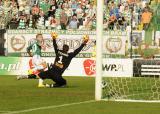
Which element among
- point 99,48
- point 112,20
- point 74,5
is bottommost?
point 99,48

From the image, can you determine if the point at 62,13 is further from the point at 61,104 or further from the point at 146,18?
the point at 61,104

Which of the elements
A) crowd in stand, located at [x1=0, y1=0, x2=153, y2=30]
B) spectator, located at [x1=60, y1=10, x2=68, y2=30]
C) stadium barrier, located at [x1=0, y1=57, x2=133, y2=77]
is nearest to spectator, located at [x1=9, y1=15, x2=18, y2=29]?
crowd in stand, located at [x1=0, y1=0, x2=153, y2=30]

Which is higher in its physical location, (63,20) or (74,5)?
(74,5)

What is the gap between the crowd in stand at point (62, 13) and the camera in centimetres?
2927

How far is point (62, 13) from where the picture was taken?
115 ft

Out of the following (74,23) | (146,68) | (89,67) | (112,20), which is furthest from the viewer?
(74,23)

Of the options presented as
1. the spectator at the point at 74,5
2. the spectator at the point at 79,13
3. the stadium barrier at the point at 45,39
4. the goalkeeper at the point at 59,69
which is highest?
the spectator at the point at 74,5

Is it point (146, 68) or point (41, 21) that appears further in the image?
point (41, 21)

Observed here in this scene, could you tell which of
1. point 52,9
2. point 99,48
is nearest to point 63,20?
point 52,9

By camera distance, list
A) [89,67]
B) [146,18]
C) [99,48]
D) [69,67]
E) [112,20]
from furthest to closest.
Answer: [69,67], [89,67], [146,18], [112,20], [99,48]

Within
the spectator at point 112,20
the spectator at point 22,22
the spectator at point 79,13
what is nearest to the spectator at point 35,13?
the spectator at point 22,22

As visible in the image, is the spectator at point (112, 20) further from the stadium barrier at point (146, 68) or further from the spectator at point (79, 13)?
the spectator at point (79, 13)

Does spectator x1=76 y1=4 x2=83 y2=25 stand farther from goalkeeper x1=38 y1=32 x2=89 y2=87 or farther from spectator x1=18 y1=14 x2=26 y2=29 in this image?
goalkeeper x1=38 y1=32 x2=89 y2=87

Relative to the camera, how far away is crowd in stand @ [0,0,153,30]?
1152 inches
